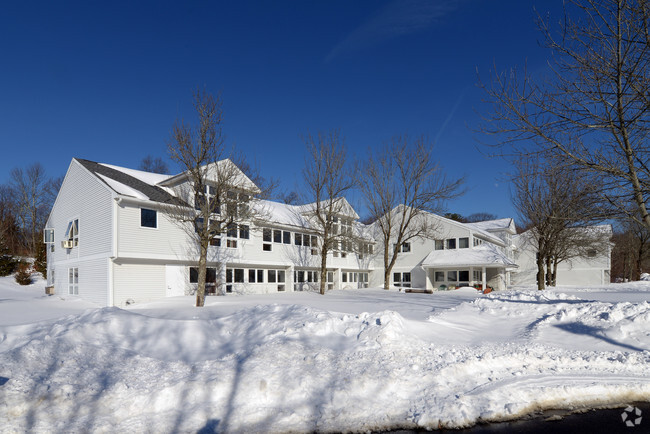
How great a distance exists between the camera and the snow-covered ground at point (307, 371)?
6.49 m

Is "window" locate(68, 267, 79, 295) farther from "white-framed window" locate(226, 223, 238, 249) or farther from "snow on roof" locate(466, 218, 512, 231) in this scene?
"snow on roof" locate(466, 218, 512, 231)

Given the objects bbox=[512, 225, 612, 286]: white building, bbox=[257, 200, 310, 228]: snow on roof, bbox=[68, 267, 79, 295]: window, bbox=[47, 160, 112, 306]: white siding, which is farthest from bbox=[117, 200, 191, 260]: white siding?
bbox=[512, 225, 612, 286]: white building

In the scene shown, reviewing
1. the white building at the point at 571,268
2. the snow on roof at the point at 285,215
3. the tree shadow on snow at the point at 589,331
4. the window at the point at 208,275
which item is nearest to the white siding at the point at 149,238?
the window at the point at 208,275

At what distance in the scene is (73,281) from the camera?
2353cm

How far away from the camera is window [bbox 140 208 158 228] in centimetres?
2080

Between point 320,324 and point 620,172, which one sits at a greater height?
point 620,172

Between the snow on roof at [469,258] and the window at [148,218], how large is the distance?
75.2 feet

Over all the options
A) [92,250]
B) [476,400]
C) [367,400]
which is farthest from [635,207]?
[92,250]

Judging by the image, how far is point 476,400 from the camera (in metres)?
6.95

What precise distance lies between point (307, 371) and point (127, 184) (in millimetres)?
18160

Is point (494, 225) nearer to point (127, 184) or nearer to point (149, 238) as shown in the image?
point (149, 238)

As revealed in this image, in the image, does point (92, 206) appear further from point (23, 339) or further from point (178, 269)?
point (23, 339)

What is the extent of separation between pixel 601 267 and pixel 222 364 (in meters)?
48.9

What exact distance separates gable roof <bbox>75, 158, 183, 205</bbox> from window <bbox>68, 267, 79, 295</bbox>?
547 cm
